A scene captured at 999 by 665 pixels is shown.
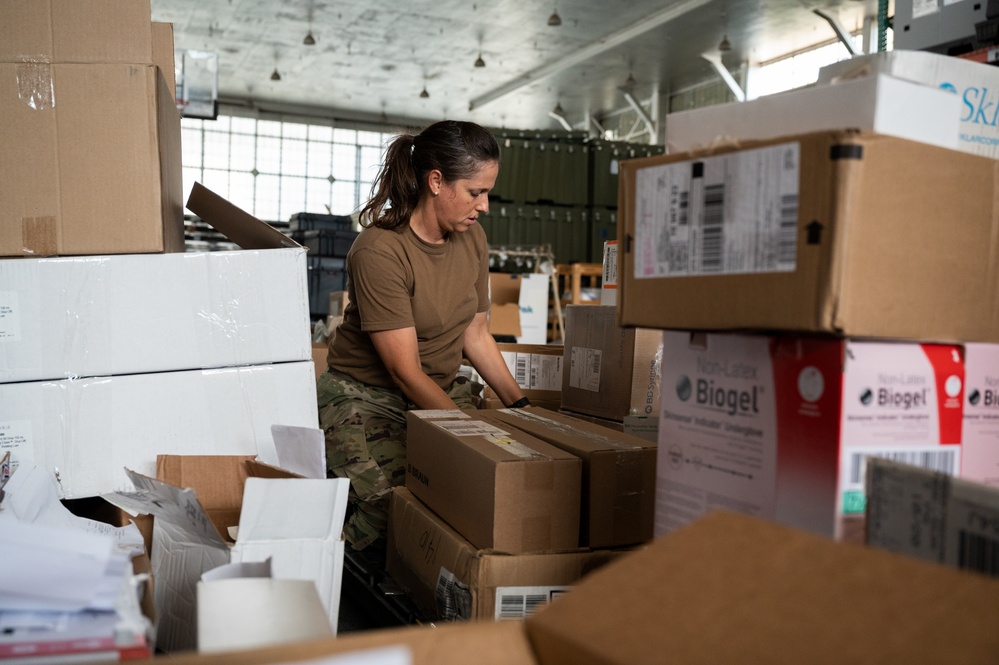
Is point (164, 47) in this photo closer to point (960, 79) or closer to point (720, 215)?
point (720, 215)

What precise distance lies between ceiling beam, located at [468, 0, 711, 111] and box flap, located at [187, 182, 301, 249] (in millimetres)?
7301

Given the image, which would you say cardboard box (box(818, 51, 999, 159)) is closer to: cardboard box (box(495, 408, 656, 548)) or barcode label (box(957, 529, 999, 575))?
Answer: barcode label (box(957, 529, 999, 575))

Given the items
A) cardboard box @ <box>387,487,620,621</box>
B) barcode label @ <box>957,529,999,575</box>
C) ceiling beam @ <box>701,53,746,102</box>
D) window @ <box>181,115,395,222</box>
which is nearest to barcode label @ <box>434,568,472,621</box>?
cardboard box @ <box>387,487,620,621</box>

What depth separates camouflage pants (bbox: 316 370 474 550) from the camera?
194cm

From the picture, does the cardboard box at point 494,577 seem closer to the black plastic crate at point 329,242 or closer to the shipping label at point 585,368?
the shipping label at point 585,368

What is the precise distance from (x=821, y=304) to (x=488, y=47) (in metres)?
10.2

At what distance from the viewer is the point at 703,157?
Result: 969 millimetres

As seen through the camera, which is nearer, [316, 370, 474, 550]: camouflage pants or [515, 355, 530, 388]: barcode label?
[316, 370, 474, 550]: camouflage pants

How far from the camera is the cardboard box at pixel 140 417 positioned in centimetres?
156

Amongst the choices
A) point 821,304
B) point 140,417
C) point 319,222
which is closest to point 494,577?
point 821,304

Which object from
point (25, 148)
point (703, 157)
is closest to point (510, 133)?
point (25, 148)

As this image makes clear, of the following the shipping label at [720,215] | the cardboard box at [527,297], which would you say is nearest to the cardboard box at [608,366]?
the shipping label at [720,215]

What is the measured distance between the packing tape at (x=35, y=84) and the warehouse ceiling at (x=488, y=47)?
7664mm

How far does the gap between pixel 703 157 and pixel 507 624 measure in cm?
56
